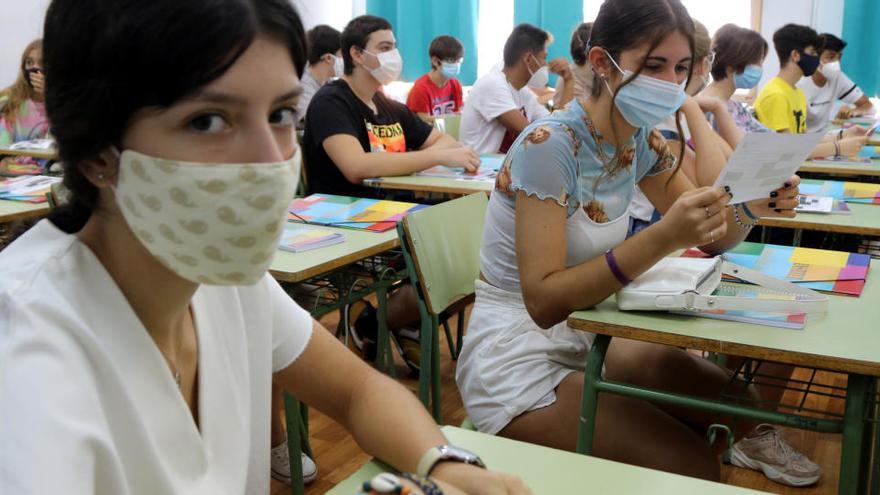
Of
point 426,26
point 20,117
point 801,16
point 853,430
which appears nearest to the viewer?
point 853,430

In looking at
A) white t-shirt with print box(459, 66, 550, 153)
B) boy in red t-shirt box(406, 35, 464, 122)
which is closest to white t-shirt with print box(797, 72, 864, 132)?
white t-shirt with print box(459, 66, 550, 153)

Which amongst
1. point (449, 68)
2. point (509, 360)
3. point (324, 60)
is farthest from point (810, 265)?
point (449, 68)

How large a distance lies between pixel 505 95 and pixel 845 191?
1959 mm

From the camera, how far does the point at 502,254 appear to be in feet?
5.73

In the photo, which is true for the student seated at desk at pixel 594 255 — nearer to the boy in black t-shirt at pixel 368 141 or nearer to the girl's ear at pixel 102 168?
the girl's ear at pixel 102 168

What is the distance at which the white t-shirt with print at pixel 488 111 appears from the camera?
4.39 metres

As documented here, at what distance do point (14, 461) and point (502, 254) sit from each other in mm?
1229

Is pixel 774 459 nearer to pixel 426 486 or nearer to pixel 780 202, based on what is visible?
pixel 780 202

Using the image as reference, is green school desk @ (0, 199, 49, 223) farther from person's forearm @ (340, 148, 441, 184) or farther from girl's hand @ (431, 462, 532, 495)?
girl's hand @ (431, 462, 532, 495)

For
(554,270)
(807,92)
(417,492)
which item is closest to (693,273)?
(554,270)

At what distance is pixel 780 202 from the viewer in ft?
6.09

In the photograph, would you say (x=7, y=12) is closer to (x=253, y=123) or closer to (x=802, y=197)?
(x=802, y=197)

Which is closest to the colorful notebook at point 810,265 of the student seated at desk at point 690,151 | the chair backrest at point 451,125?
the student seated at desk at point 690,151

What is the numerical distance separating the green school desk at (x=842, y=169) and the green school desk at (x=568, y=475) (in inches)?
122
